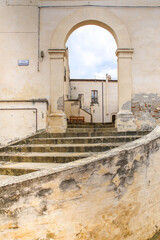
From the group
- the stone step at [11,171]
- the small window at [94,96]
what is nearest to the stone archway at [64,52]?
the stone step at [11,171]

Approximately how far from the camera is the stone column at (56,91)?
7.32 m

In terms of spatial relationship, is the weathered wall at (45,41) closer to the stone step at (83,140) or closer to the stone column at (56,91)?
the stone column at (56,91)

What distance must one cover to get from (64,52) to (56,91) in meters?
1.50

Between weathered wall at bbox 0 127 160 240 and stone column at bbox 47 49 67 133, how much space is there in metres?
4.50

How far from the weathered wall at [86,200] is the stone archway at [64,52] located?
14.0ft

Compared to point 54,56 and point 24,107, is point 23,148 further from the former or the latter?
point 54,56

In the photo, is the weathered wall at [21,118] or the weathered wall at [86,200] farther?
the weathered wall at [21,118]

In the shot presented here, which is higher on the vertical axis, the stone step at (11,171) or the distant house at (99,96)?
the distant house at (99,96)

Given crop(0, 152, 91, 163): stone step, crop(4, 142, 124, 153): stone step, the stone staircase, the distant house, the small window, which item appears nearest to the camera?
the stone staircase

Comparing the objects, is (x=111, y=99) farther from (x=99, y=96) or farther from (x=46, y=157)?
(x=46, y=157)

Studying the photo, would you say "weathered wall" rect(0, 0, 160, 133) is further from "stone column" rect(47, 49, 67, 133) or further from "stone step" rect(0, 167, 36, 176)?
"stone step" rect(0, 167, 36, 176)

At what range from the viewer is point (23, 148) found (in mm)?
4730

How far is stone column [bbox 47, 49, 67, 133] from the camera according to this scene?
7.32 metres

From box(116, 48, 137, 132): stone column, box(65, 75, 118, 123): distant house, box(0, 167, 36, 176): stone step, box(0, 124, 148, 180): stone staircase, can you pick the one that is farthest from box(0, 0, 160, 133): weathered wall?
box(65, 75, 118, 123): distant house
